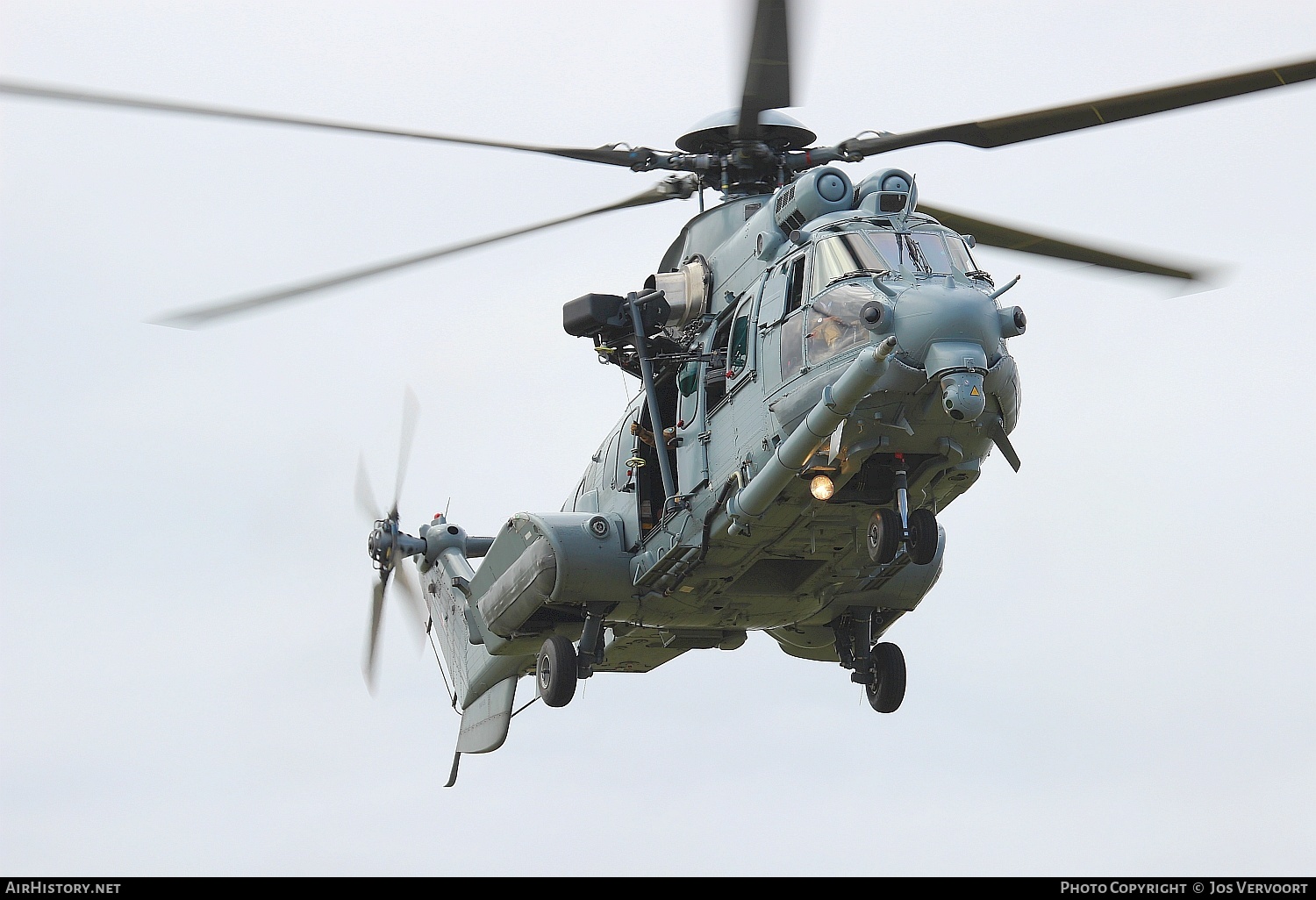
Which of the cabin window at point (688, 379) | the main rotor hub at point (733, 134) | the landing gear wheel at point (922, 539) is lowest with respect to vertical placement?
the landing gear wheel at point (922, 539)

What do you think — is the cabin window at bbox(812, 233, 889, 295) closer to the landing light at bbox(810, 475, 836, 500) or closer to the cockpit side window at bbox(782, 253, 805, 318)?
the cockpit side window at bbox(782, 253, 805, 318)

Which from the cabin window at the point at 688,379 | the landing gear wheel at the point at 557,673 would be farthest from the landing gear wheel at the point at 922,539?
the landing gear wheel at the point at 557,673

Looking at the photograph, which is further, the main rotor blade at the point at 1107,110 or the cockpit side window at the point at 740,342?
the cockpit side window at the point at 740,342

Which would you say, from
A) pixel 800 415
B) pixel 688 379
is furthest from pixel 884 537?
pixel 688 379

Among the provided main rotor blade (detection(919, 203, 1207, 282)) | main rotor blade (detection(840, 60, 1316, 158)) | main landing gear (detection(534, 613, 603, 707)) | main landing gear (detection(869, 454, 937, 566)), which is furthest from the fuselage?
main rotor blade (detection(919, 203, 1207, 282))

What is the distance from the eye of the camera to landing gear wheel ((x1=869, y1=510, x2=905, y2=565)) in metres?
17.6

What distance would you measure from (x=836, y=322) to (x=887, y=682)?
576 cm

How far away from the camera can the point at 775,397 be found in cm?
1830

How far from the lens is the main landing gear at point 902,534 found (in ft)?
57.6

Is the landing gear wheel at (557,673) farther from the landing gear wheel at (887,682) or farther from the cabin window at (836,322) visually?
the cabin window at (836,322)

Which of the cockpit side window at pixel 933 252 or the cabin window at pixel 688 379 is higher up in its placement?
the cockpit side window at pixel 933 252

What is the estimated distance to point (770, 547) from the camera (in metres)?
19.5

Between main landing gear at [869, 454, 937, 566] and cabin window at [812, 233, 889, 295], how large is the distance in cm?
224

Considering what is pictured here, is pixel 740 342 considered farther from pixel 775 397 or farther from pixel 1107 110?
pixel 1107 110
